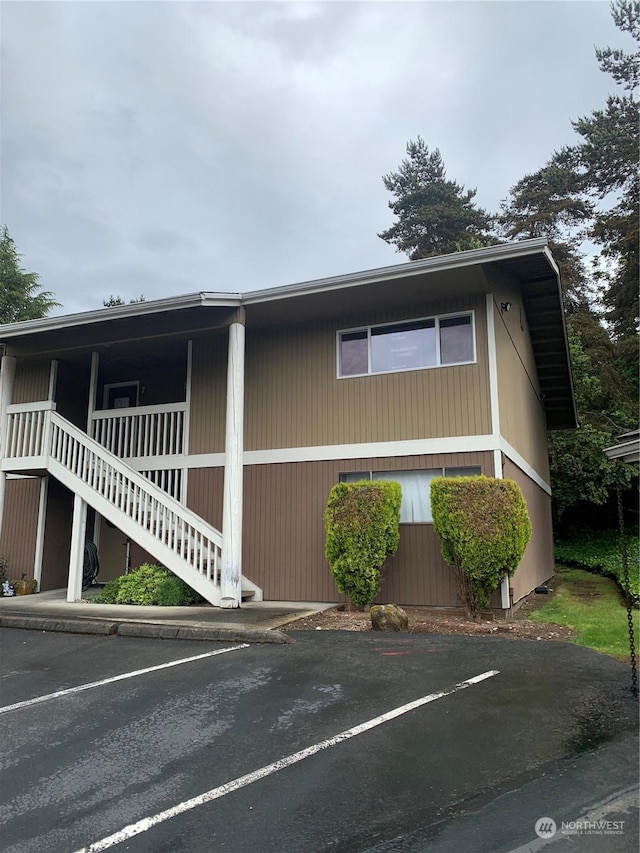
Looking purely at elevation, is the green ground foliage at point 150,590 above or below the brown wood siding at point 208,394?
below

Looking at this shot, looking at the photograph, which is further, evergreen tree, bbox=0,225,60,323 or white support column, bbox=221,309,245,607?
evergreen tree, bbox=0,225,60,323

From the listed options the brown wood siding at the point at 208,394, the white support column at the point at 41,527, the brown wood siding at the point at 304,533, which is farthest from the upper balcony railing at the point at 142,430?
the white support column at the point at 41,527

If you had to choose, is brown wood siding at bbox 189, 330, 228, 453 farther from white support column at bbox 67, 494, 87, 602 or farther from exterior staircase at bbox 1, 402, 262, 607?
white support column at bbox 67, 494, 87, 602

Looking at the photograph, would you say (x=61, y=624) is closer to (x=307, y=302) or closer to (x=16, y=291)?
(x=307, y=302)

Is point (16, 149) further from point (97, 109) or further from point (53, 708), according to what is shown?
point (53, 708)

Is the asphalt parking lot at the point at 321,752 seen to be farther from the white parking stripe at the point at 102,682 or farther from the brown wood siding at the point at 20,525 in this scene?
the brown wood siding at the point at 20,525

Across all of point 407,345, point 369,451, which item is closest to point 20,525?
point 369,451

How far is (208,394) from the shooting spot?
38.0ft

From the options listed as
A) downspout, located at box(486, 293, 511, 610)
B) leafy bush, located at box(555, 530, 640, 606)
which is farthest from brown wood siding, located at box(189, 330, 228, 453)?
leafy bush, located at box(555, 530, 640, 606)

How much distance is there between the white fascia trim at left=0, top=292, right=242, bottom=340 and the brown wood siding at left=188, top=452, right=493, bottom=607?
312 centimetres

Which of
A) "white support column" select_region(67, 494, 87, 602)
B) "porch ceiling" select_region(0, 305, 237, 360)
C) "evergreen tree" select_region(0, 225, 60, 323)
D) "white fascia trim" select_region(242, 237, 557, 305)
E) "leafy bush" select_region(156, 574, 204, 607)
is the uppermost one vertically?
"evergreen tree" select_region(0, 225, 60, 323)

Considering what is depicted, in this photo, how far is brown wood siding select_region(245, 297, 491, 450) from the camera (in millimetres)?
9656

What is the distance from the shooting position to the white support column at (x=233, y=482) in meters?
9.13

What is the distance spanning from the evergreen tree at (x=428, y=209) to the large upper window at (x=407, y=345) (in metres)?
20.4
